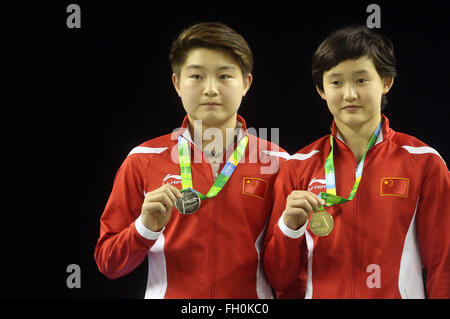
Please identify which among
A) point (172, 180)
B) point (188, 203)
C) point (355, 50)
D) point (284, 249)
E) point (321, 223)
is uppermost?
point (355, 50)

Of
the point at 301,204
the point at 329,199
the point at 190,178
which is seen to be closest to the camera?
the point at 301,204

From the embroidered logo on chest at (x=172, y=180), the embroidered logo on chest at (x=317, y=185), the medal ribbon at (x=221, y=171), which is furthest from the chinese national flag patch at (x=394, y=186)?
the embroidered logo on chest at (x=172, y=180)

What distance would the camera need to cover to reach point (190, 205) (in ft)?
7.77

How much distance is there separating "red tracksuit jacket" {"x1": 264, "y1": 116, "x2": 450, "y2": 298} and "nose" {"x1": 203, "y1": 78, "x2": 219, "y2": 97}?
0.58 metres

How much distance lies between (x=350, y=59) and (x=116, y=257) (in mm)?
1321

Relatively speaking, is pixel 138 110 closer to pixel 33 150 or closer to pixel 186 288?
pixel 33 150

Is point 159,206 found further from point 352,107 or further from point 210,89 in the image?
point 352,107

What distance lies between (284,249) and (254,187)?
0.32 m

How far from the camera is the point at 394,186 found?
2400 millimetres

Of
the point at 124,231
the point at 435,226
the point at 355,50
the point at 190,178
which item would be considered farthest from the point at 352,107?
the point at 124,231

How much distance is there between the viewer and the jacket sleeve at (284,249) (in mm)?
2396

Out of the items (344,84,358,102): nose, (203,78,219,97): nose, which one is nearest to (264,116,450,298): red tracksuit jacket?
(344,84,358,102): nose

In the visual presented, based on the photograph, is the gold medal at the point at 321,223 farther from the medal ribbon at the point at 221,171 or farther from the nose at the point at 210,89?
the nose at the point at 210,89

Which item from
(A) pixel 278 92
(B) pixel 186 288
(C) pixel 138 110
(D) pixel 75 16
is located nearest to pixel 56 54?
(D) pixel 75 16
